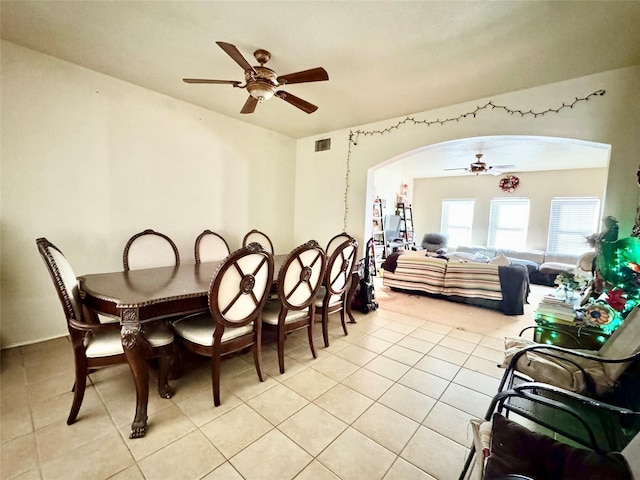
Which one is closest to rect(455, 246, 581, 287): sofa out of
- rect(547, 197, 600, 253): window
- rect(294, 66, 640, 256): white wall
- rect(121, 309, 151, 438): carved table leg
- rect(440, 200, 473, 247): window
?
rect(547, 197, 600, 253): window

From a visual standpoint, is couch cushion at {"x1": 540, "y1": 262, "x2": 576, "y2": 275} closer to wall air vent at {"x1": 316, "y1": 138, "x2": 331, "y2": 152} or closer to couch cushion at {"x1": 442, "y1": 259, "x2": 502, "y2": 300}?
couch cushion at {"x1": 442, "y1": 259, "x2": 502, "y2": 300}

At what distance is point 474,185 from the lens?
783cm

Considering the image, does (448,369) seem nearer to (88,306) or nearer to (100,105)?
(88,306)

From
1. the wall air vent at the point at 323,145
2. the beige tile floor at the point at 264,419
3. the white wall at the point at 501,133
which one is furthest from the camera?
the wall air vent at the point at 323,145

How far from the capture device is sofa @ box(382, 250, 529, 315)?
152 inches

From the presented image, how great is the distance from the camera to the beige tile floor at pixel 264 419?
4.58 ft

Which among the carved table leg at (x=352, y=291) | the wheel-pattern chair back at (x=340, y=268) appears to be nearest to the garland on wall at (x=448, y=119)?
the carved table leg at (x=352, y=291)

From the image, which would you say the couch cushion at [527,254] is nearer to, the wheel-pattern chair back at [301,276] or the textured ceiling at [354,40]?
the textured ceiling at [354,40]

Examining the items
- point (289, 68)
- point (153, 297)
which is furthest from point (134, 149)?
point (153, 297)

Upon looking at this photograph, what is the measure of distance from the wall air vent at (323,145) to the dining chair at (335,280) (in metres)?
2.40

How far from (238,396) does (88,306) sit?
1.19m

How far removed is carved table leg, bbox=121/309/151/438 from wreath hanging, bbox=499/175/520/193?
849 cm

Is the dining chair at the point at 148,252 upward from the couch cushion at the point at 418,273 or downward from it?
upward

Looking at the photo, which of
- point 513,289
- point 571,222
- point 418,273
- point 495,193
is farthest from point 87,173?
point 571,222
